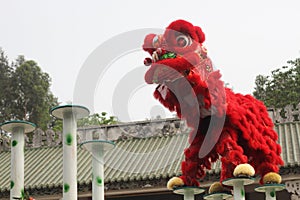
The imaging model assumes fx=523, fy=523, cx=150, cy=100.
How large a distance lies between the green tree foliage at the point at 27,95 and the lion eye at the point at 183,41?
2185cm

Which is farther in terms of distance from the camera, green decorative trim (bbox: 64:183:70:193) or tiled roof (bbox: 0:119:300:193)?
tiled roof (bbox: 0:119:300:193)

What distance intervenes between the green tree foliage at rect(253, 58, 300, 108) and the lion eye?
16.1 meters

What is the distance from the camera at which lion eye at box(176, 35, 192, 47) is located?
4.84 m

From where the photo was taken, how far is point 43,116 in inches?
1048

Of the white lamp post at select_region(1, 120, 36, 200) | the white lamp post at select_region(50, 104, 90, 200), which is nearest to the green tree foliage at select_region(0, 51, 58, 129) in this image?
the white lamp post at select_region(1, 120, 36, 200)

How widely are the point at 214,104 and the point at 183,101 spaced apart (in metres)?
0.30

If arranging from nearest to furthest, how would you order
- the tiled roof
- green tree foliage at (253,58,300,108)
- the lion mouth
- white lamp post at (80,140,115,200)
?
the lion mouth → white lamp post at (80,140,115,200) → the tiled roof → green tree foliage at (253,58,300,108)

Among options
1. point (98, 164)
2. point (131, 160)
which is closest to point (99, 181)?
point (98, 164)

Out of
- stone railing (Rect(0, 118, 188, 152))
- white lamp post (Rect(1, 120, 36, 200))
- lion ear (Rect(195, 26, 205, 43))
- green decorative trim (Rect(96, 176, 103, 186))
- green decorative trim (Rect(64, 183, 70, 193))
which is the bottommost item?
green decorative trim (Rect(64, 183, 70, 193))

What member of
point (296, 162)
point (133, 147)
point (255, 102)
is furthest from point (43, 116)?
point (255, 102)

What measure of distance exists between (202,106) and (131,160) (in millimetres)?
5320

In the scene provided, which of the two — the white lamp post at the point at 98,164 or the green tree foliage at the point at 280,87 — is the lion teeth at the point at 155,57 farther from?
the green tree foliage at the point at 280,87

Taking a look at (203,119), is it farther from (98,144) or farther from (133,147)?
(133,147)

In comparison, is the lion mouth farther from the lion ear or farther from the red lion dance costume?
the lion ear
